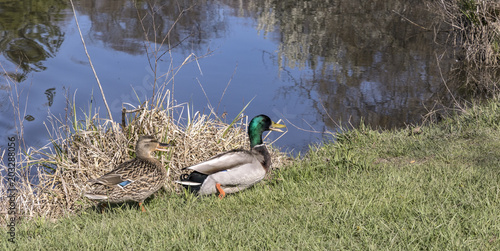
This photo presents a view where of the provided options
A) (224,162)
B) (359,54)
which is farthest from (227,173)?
(359,54)

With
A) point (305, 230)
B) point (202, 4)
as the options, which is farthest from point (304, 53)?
point (305, 230)

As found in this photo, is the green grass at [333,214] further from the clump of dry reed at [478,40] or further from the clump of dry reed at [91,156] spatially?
the clump of dry reed at [478,40]

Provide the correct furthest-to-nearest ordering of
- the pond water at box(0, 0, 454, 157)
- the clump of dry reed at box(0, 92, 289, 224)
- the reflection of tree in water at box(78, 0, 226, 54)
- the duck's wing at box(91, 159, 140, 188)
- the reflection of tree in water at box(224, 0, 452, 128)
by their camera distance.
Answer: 1. the reflection of tree in water at box(78, 0, 226, 54)
2. the reflection of tree in water at box(224, 0, 452, 128)
3. the pond water at box(0, 0, 454, 157)
4. the clump of dry reed at box(0, 92, 289, 224)
5. the duck's wing at box(91, 159, 140, 188)

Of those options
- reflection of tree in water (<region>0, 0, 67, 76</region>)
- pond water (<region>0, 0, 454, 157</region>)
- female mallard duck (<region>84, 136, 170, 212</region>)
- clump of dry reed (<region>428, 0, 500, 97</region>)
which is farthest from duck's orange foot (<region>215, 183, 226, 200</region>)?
clump of dry reed (<region>428, 0, 500, 97</region>)

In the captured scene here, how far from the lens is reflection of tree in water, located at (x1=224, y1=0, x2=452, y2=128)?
10.4 m

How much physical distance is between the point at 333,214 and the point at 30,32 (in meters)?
12.3

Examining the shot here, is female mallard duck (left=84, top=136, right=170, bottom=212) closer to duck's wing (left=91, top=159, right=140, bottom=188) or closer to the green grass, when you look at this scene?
duck's wing (left=91, top=159, right=140, bottom=188)

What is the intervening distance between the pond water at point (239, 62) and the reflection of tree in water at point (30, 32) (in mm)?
30

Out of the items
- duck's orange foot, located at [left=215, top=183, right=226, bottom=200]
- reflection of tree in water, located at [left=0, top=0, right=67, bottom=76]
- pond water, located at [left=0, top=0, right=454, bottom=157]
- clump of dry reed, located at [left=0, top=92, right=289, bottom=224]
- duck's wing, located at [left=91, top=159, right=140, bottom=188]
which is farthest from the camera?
reflection of tree in water, located at [left=0, top=0, right=67, bottom=76]

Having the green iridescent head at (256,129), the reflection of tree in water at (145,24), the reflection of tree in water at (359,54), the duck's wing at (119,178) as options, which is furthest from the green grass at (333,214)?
the reflection of tree in water at (145,24)

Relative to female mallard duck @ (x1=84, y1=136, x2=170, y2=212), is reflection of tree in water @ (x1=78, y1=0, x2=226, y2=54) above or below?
below

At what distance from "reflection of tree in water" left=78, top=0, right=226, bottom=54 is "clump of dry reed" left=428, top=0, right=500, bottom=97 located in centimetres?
601

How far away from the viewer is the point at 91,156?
6.06m

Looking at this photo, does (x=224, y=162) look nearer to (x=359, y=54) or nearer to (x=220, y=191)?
(x=220, y=191)
